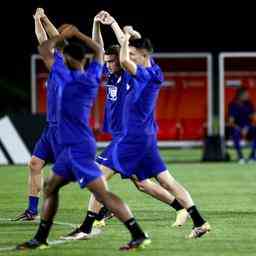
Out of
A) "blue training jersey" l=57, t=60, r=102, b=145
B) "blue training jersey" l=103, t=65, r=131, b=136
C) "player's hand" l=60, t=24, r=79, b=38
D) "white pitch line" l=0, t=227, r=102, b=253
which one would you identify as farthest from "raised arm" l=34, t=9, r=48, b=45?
"blue training jersey" l=57, t=60, r=102, b=145

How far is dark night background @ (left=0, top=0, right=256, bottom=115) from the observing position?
43.2 meters

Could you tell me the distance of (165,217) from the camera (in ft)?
56.2

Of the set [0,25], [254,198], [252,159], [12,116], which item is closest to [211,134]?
[252,159]

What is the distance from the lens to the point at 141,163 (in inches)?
592

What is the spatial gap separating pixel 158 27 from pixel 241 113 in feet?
43.4

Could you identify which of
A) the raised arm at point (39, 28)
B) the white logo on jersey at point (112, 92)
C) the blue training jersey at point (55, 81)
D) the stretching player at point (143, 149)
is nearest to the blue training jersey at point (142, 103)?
the stretching player at point (143, 149)

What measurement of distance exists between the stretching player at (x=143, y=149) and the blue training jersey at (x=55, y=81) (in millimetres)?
883

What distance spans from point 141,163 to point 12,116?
1399cm

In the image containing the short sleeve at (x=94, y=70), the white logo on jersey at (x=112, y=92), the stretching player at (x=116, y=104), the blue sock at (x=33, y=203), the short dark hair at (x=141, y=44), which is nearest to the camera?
the short sleeve at (x=94, y=70)

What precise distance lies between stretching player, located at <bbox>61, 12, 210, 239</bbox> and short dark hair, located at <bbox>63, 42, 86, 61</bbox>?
4.45 feet

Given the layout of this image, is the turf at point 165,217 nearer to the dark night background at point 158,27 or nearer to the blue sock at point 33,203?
the blue sock at point 33,203

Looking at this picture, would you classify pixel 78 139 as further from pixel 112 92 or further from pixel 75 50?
pixel 112 92

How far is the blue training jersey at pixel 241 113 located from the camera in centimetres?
3186

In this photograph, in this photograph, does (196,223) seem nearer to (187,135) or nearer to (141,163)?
(141,163)
